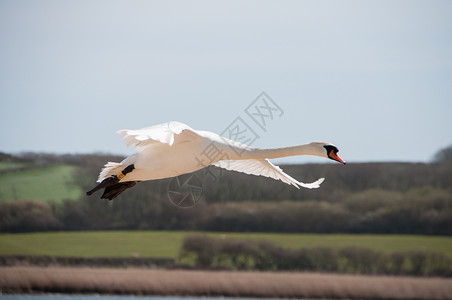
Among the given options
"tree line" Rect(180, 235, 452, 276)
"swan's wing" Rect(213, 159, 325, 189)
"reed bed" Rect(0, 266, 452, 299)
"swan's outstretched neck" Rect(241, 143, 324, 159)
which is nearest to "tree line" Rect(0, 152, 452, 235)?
"tree line" Rect(180, 235, 452, 276)

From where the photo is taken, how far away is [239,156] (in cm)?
1260

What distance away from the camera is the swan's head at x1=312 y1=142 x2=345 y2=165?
12611mm

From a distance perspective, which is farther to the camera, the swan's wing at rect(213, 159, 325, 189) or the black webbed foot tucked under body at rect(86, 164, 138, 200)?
the swan's wing at rect(213, 159, 325, 189)

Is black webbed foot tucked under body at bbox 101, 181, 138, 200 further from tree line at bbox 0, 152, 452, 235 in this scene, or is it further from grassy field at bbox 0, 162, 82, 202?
grassy field at bbox 0, 162, 82, 202

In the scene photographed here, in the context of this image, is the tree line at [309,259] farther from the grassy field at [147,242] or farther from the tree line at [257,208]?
the tree line at [257,208]

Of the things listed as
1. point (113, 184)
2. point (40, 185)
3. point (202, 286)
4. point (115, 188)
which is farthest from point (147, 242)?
point (113, 184)

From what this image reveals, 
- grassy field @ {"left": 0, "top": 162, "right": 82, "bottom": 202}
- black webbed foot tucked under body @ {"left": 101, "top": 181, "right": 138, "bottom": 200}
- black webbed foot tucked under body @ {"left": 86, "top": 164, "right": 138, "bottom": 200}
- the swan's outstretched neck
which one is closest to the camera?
the swan's outstretched neck

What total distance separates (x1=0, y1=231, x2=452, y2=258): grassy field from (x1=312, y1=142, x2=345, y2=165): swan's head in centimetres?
4124

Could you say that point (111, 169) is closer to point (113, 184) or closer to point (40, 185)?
point (113, 184)

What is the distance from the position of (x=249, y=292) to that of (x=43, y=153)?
26363 mm

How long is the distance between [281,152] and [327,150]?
32.0 inches

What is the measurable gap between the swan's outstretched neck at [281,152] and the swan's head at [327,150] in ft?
0.07

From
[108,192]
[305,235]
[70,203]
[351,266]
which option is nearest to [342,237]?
[305,235]

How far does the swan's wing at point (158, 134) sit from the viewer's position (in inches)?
430
